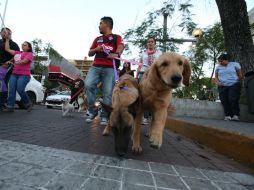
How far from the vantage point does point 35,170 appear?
252 centimetres

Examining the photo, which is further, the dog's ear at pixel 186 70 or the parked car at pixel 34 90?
the parked car at pixel 34 90

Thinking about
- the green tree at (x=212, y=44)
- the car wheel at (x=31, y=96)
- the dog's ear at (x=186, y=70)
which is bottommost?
the car wheel at (x=31, y=96)

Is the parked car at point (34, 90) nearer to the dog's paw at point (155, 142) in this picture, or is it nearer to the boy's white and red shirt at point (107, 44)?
the boy's white and red shirt at point (107, 44)

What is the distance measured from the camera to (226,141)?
468 centimetres

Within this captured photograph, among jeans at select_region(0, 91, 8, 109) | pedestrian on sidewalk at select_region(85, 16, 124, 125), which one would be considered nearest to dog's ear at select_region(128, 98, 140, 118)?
pedestrian on sidewalk at select_region(85, 16, 124, 125)

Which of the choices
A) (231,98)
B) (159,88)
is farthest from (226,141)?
(231,98)

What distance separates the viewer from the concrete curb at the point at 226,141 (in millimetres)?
3921

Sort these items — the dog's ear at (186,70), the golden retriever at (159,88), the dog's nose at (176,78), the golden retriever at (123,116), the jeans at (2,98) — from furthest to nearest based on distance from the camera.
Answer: the jeans at (2,98)
the dog's ear at (186,70)
the golden retriever at (159,88)
the dog's nose at (176,78)
the golden retriever at (123,116)

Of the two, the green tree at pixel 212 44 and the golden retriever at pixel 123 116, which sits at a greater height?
the green tree at pixel 212 44

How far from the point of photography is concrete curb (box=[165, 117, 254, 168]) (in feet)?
12.9

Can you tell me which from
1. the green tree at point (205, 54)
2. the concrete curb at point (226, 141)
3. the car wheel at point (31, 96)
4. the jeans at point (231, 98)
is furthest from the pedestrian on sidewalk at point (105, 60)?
the green tree at point (205, 54)

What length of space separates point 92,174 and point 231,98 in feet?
25.4

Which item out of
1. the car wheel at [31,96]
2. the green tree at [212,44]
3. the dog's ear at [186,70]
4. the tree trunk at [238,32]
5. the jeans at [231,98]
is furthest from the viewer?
the green tree at [212,44]

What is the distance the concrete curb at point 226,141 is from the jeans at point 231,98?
129 inches
